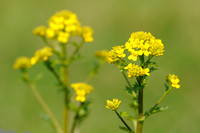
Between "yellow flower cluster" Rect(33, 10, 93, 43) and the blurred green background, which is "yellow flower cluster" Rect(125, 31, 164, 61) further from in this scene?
the blurred green background

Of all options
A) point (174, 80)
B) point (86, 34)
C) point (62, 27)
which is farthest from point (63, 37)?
point (174, 80)

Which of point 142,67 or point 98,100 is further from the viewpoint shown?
point 98,100

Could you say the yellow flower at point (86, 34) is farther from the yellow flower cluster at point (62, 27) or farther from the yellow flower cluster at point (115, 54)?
the yellow flower cluster at point (115, 54)

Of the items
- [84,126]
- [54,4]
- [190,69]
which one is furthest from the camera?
[54,4]

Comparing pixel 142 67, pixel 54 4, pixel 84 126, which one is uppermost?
pixel 54 4

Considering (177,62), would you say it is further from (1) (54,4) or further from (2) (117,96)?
(1) (54,4)

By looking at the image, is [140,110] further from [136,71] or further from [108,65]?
[108,65]

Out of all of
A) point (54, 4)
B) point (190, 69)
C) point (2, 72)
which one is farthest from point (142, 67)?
point (54, 4)

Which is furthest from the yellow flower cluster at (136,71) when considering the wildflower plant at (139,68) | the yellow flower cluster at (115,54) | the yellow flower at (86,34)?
the yellow flower at (86,34)
